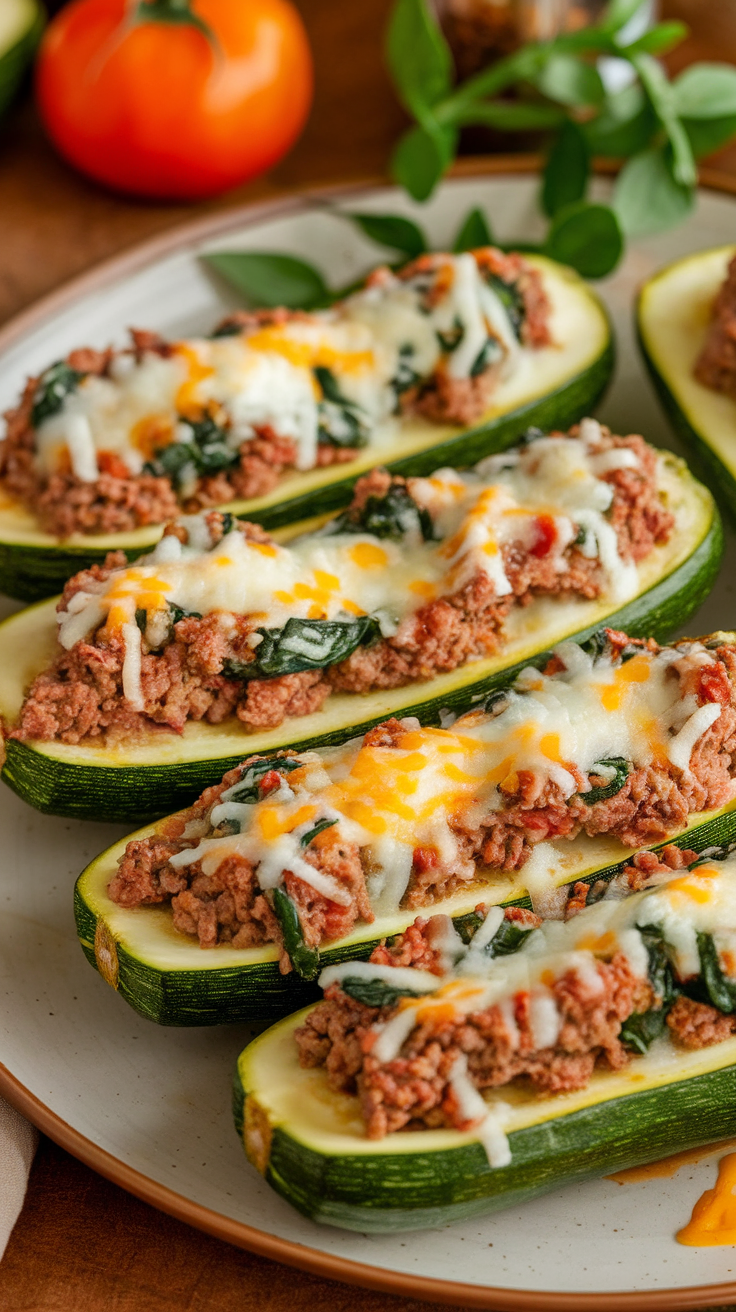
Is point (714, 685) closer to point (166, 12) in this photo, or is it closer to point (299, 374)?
point (299, 374)

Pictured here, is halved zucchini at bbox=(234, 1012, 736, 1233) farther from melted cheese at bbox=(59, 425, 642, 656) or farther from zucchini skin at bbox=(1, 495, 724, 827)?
melted cheese at bbox=(59, 425, 642, 656)

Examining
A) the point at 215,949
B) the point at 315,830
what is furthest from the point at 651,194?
the point at 215,949

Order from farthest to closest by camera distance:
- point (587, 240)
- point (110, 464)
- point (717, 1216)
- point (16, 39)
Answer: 1. point (16, 39)
2. point (587, 240)
3. point (110, 464)
4. point (717, 1216)

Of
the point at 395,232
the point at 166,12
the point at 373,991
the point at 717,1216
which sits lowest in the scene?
the point at 717,1216

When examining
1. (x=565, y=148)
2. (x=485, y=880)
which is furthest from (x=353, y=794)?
(x=565, y=148)

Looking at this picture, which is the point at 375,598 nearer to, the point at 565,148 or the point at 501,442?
the point at 501,442

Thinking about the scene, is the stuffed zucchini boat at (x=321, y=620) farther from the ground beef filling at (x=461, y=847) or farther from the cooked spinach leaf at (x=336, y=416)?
the cooked spinach leaf at (x=336, y=416)
